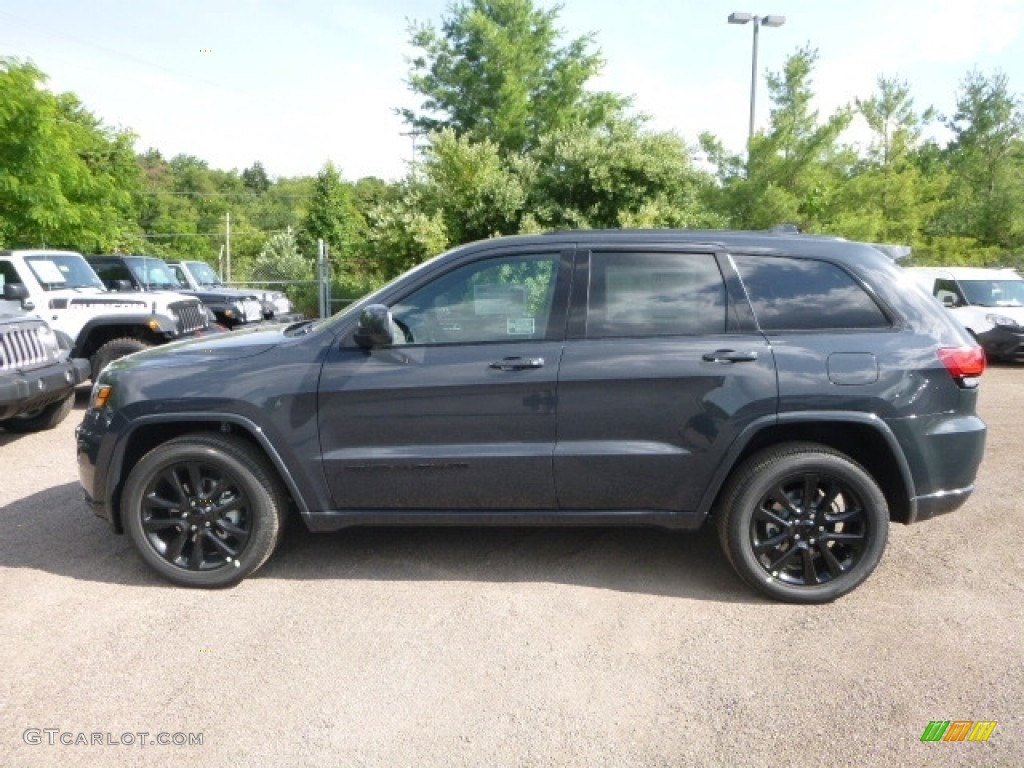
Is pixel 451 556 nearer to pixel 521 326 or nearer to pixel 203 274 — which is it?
pixel 521 326

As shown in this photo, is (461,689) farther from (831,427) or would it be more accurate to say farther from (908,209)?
(908,209)

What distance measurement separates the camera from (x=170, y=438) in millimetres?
4172

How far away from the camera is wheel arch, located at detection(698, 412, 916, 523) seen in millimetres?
3775

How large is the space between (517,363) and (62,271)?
26.4 ft

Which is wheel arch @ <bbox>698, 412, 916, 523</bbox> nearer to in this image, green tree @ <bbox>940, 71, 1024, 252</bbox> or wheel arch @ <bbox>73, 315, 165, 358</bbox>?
wheel arch @ <bbox>73, 315, 165, 358</bbox>

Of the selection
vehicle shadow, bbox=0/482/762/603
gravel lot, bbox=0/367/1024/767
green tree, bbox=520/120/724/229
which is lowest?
gravel lot, bbox=0/367/1024/767

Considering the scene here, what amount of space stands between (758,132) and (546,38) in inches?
328

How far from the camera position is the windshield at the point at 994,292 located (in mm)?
13664

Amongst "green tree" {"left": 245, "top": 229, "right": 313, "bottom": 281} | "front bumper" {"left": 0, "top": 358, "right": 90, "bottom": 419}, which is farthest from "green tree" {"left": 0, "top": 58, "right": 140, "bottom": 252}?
"front bumper" {"left": 0, "top": 358, "right": 90, "bottom": 419}

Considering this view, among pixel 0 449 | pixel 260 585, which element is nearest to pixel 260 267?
pixel 0 449

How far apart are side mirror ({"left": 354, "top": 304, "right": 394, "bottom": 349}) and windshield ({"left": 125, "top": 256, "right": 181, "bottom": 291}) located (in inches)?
393

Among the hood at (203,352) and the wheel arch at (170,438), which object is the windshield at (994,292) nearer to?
the hood at (203,352)

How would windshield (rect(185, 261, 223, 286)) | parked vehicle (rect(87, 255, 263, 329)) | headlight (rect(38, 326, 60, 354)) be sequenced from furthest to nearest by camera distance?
windshield (rect(185, 261, 223, 286)), parked vehicle (rect(87, 255, 263, 329)), headlight (rect(38, 326, 60, 354))

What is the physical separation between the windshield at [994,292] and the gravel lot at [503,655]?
10484 mm
